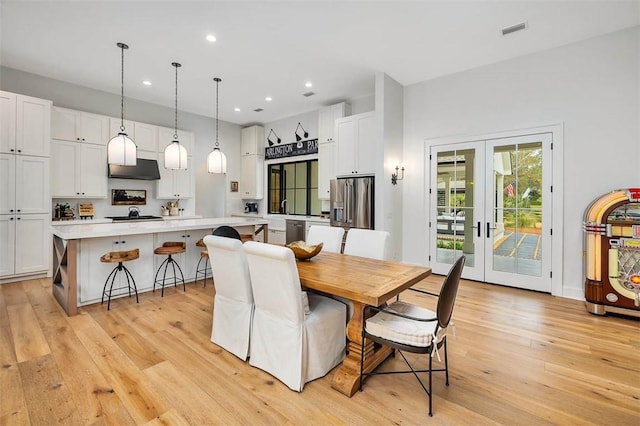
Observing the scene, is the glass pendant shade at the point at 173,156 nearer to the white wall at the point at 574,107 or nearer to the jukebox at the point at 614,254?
the white wall at the point at 574,107

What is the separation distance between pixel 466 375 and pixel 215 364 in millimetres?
1887

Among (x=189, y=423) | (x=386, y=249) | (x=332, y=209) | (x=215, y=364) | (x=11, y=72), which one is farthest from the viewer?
(x=332, y=209)

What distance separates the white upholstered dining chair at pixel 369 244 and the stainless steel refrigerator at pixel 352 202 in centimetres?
162

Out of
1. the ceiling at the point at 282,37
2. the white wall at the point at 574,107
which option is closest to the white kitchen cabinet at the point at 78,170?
the ceiling at the point at 282,37

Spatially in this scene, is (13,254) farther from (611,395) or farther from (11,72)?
(611,395)

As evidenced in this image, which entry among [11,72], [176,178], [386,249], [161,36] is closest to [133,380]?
[386,249]

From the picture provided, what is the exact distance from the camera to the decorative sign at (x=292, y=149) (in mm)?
6402

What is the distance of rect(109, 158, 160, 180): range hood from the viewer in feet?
17.5

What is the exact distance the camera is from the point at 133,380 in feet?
6.86

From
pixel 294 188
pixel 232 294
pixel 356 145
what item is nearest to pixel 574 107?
pixel 356 145

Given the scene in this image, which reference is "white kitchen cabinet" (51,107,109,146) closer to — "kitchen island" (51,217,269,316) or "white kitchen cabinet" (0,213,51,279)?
"white kitchen cabinet" (0,213,51,279)

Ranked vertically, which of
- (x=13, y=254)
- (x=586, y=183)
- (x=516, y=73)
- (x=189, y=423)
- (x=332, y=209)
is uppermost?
(x=516, y=73)

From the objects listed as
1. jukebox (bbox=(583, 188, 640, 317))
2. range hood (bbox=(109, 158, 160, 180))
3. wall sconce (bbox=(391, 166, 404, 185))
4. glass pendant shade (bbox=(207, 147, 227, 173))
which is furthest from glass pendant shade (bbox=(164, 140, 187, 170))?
jukebox (bbox=(583, 188, 640, 317))

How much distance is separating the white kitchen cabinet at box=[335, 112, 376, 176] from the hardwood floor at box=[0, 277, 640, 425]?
9.08ft
